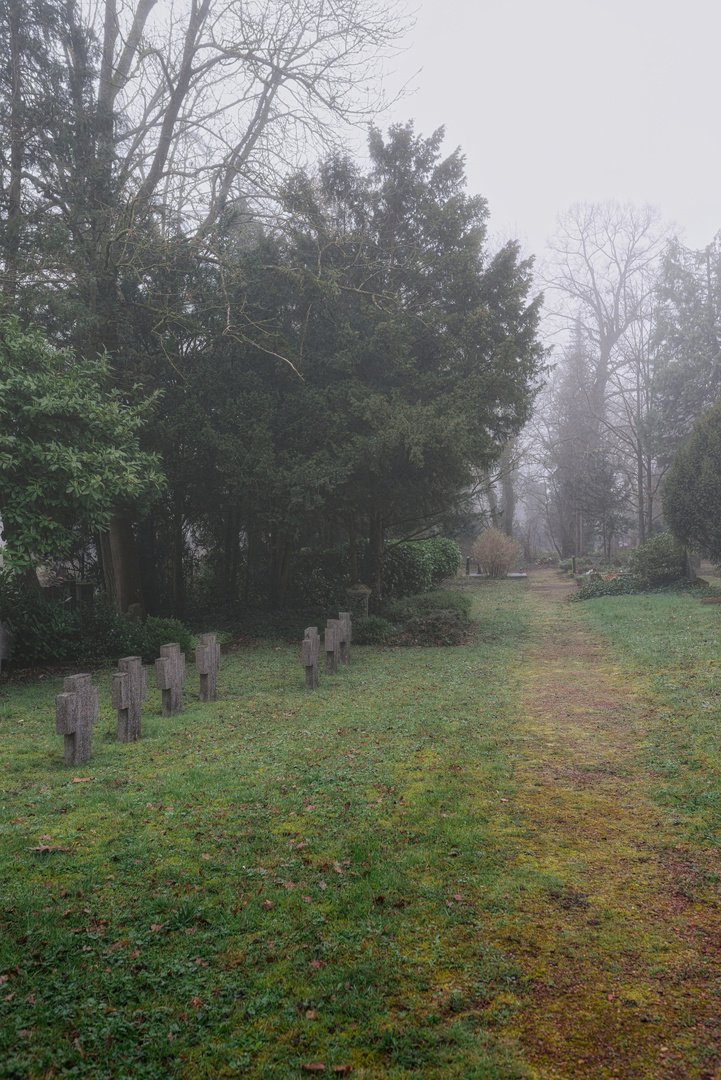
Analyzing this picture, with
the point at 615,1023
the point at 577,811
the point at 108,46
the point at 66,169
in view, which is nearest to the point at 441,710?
the point at 577,811

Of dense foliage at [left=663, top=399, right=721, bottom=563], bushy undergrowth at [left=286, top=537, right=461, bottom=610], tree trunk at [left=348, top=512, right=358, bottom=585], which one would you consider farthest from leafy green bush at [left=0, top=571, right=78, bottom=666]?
dense foliage at [left=663, top=399, right=721, bottom=563]

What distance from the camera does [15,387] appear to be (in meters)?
8.38

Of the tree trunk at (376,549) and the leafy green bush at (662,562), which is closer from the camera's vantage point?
the tree trunk at (376,549)

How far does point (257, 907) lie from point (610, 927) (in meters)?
1.67

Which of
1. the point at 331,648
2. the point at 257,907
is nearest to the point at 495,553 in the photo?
the point at 331,648

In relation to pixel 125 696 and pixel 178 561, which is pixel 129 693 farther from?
pixel 178 561

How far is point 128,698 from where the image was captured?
6414 millimetres

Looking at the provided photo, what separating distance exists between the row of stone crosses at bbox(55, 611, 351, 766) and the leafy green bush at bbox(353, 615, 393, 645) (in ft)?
12.7

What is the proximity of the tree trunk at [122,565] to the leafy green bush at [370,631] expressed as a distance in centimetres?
418

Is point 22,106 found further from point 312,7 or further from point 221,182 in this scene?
point 312,7

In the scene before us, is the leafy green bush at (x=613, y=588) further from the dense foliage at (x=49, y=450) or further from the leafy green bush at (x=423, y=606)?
the dense foliage at (x=49, y=450)

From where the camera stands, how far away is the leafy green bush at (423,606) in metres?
13.9

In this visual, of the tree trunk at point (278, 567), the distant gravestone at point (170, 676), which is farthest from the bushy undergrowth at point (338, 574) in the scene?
the distant gravestone at point (170, 676)

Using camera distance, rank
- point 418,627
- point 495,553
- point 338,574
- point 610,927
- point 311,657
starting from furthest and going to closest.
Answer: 1. point 495,553
2. point 338,574
3. point 418,627
4. point 311,657
5. point 610,927
